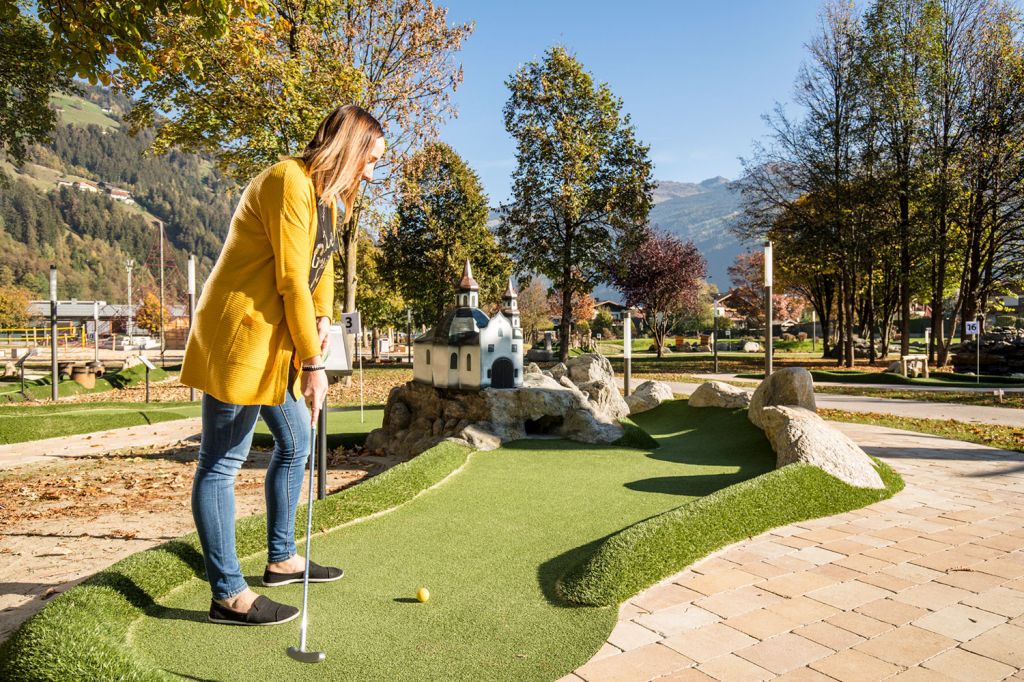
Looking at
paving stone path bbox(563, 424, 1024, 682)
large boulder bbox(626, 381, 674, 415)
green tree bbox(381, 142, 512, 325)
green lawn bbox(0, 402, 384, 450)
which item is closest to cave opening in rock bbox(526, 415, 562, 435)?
green lawn bbox(0, 402, 384, 450)

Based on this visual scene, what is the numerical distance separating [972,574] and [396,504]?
3.40m

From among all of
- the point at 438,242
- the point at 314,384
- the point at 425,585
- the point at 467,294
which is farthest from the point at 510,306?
the point at 438,242

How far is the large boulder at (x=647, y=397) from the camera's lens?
406 inches

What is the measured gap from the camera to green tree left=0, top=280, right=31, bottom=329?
162 feet

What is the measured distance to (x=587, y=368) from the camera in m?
10.1

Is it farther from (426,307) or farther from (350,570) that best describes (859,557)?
(426,307)

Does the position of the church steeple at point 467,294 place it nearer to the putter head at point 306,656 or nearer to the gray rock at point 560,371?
Result: the gray rock at point 560,371

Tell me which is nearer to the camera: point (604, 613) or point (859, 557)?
point (604, 613)

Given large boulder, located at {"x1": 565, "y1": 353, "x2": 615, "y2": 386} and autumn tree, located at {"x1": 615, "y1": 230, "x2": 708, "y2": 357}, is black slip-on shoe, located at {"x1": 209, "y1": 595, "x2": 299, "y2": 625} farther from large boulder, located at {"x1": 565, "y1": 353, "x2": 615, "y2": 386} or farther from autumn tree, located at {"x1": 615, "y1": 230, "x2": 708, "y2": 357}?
autumn tree, located at {"x1": 615, "y1": 230, "x2": 708, "y2": 357}

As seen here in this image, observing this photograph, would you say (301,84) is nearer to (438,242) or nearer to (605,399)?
(605,399)

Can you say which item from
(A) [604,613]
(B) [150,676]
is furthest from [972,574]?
(B) [150,676]

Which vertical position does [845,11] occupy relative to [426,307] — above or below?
above

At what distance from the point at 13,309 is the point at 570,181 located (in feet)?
180

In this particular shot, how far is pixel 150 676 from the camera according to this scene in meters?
2.08
